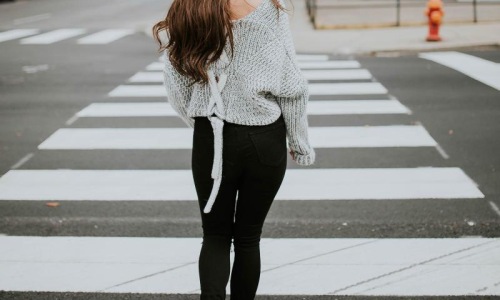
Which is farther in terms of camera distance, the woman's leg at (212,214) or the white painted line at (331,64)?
the white painted line at (331,64)

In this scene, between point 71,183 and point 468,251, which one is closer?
point 468,251

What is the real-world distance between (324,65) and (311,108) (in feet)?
11.8

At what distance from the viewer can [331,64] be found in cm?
1245

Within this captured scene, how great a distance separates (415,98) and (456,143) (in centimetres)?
226

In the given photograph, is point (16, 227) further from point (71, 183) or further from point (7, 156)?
point (7, 156)

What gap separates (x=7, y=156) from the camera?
6941 millimetres

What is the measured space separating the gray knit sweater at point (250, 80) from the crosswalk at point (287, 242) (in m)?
1.54

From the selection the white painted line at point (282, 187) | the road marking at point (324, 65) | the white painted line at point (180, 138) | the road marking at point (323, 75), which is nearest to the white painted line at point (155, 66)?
the road marking at point (324, 65)

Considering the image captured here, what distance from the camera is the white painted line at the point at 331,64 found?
12109 millimetres

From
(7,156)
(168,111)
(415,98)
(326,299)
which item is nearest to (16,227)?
(7,156)

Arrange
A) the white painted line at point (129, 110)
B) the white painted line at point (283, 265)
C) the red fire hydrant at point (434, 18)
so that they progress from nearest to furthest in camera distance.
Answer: the white painted line at point (283, 265), the white painted line at point (129, 110), the red fire hydrant at point (434, 18)

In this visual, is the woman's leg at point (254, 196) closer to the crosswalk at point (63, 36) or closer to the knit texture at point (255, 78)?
the knit texture at point (255, 78)

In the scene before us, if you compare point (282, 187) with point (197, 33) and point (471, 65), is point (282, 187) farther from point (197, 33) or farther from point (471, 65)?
point (471, 65)

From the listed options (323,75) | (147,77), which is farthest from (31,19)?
(323,75)
